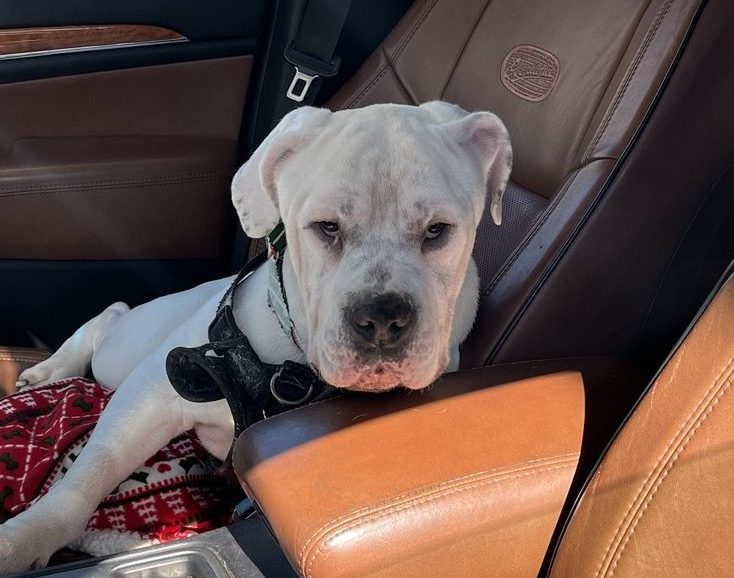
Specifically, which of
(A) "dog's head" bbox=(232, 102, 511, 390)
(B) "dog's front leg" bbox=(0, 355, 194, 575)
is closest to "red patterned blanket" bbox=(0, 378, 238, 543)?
(B) "dog's front leg" bbox=(0, 355, 194, 575)

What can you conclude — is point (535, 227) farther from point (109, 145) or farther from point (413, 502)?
point (109, 145)

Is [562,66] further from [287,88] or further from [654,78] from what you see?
[287,88]

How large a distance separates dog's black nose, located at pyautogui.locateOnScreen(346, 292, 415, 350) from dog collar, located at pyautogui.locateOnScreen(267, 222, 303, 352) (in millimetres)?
359

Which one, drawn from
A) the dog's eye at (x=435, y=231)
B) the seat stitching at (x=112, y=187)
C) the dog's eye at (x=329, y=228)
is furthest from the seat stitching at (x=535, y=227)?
the seat stitching at (x=112, y=187)

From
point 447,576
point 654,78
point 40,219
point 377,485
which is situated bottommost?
point 40,219

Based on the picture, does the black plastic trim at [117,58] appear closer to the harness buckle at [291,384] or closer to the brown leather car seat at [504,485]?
the harness buckle at [291,384]

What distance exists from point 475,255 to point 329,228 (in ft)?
1.87

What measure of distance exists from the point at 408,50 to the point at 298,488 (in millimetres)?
1574

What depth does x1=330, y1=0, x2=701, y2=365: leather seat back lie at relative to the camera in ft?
6.08

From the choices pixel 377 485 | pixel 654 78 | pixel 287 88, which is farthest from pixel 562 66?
pixel 377 485

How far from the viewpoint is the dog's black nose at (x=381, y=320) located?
1.56m

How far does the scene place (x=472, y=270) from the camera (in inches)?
78.5

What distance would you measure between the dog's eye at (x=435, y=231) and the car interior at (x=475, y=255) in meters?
0.21

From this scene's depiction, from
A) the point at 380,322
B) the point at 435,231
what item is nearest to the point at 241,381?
the point at 380,322
